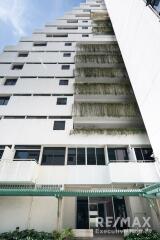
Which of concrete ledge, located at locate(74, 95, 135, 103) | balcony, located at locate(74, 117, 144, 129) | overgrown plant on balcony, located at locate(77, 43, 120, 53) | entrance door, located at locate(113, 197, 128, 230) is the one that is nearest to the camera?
entrance door, located at locate(113, 197, 128, 230)

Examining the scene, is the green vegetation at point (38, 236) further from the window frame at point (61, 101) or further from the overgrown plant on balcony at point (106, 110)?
the window frame at point (61, 101)

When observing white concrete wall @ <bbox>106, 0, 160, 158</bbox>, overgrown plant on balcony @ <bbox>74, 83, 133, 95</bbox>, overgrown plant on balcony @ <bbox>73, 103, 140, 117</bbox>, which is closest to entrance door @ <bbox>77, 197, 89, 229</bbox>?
white concrete wall @ <bbox>106, 0, 160, 158</bbox>

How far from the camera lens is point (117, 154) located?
1454cm

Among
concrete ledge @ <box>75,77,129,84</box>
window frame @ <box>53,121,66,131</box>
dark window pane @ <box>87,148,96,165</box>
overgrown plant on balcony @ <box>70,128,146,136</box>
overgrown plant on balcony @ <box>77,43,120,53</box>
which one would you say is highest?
overgrown plant on balcony @ <box>77,43,120,53</box>

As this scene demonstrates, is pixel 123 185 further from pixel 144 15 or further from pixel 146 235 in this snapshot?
pixel 144 15

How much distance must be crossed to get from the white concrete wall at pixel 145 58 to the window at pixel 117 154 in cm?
243

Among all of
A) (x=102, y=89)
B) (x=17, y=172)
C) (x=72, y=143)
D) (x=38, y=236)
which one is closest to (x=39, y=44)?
(x=102, y=89)

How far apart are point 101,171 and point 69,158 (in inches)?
103

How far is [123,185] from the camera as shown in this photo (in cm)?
1280

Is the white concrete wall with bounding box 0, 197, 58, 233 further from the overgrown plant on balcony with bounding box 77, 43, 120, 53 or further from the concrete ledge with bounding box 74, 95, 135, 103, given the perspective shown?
the overgrown plant on balcony with bounding box 77, 43, 120, 53

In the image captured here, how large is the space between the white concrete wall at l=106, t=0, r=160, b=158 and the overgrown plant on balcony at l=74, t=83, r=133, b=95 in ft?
6.33

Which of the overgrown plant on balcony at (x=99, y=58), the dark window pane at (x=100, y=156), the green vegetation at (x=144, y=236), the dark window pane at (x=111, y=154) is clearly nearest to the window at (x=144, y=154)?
the dark window pane at (x=111, y=154)

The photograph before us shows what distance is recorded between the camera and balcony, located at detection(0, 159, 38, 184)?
38.7ft

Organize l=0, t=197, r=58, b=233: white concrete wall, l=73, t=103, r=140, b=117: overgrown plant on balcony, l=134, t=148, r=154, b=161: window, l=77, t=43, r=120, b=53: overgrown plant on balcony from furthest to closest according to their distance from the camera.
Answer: l=77, t=43, r=120, b=53: overgrown plant on balcony < l=73, t=103, r=140, b=117: overgrown plant on balcony < l=134, t=148, r=154, b=161: window < l=0, t=197, r=58, b=233: white concrete wall
